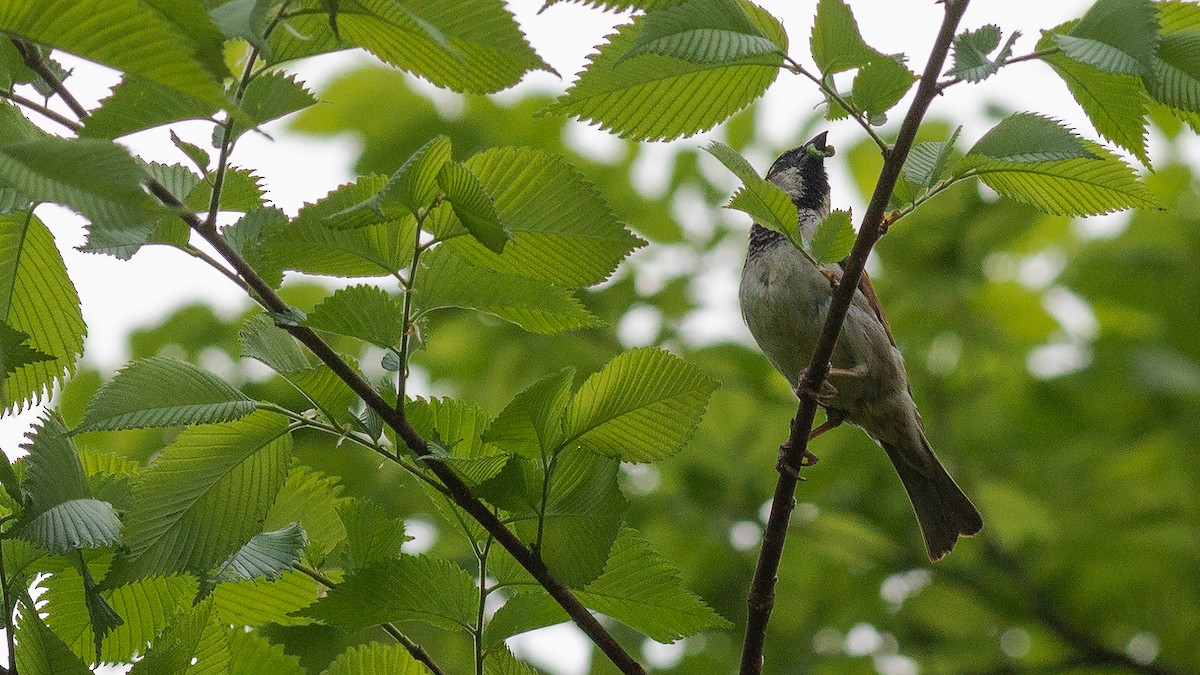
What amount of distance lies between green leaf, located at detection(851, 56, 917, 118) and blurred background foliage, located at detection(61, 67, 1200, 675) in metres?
4.00

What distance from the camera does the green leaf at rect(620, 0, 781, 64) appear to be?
68.7 inches

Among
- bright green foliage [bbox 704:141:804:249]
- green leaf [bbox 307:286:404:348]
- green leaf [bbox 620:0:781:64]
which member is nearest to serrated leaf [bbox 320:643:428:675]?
green leaf [bbox 307:286:404:348]

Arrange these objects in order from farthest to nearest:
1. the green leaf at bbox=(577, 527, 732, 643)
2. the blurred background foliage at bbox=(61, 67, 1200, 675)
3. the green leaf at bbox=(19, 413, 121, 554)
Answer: the blurred background foliage at bbox=(61, 67, 1200, 675), the green leaf at bbox=(577, 527, 732, 643), the green leaf at bbox=(19, 413, 121, 554)

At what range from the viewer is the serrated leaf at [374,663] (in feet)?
7.22

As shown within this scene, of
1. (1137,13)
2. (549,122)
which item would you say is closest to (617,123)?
(1137,13)

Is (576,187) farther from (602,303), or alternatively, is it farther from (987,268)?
(987,268)

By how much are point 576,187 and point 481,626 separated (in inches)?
Answer: 32.1

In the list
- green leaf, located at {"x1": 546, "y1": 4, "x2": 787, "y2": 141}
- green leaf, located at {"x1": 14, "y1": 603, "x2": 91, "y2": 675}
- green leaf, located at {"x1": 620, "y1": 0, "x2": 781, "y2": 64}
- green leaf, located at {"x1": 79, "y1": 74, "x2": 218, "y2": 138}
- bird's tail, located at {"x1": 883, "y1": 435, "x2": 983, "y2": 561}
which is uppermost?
bird's tail, located at {"x1": 883, "y1": 435, "x2": 983, "y2": 561}

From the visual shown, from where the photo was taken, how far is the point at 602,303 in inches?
241

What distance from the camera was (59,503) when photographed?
195cm

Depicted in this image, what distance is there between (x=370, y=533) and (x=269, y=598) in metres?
0.36

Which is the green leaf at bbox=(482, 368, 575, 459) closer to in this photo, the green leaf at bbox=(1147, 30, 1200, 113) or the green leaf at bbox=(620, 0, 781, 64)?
the green leaf at bbox=(620, 0, 781, 64)

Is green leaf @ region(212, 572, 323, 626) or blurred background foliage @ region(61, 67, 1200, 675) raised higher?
blurred background foliage @ region(61, 67, 1200, 675)

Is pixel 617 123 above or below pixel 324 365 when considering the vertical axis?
above
